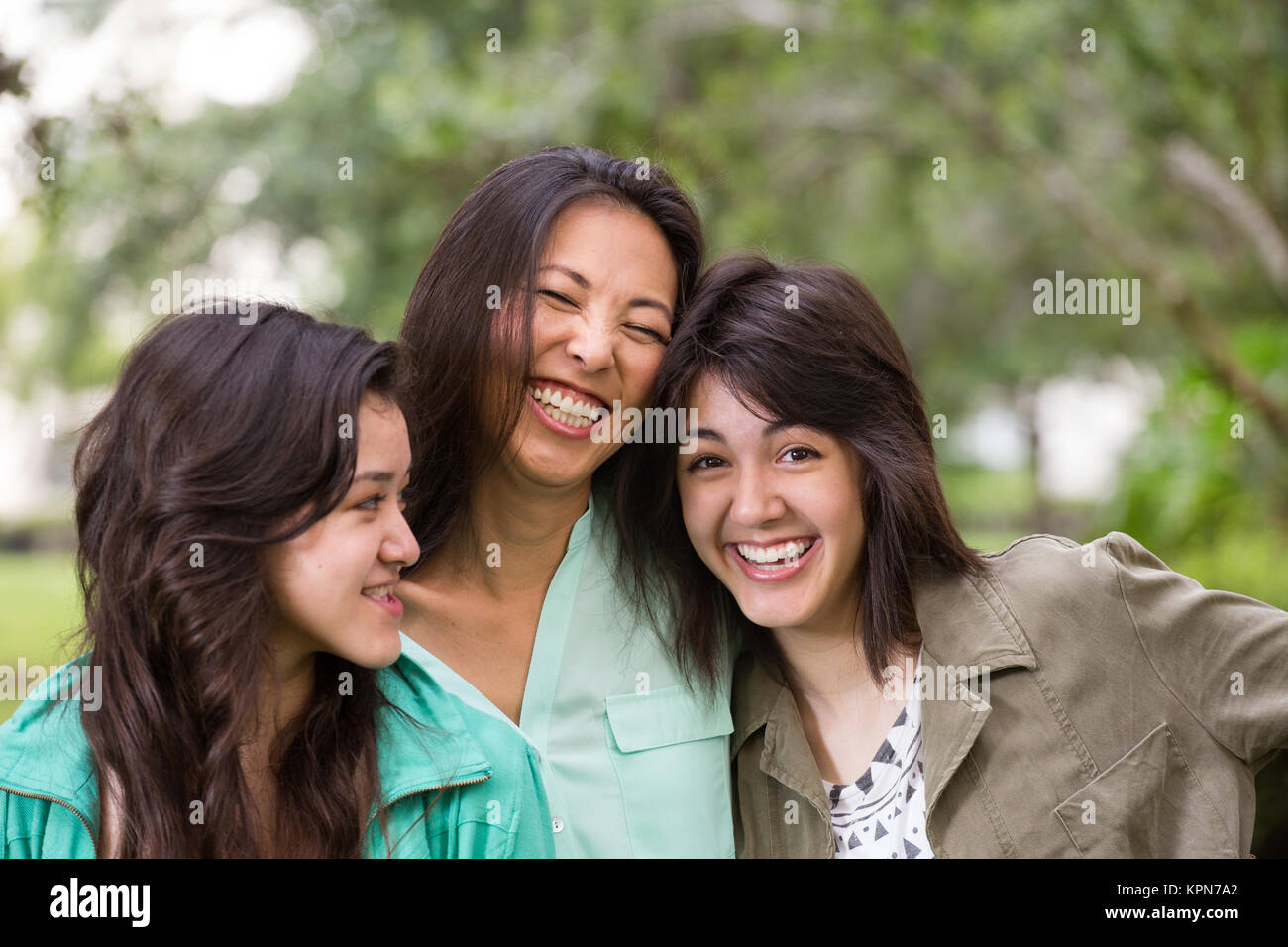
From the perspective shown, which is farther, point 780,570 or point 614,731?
point 614,731

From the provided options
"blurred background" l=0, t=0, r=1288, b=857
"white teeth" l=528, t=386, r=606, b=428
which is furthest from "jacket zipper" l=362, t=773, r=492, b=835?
"blurred background" l=0, t=0, r=1288, b=857

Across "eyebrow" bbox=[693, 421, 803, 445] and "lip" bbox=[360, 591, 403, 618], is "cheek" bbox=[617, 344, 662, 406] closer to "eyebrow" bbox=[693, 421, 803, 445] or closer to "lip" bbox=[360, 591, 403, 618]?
"eyebrow" bbox=[693, 421, 803, 445]

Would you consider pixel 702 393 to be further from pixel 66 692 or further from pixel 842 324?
pixel 66 692

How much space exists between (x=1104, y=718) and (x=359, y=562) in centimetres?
162

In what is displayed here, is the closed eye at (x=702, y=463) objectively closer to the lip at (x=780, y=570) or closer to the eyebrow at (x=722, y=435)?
the eyebrow at (x=722, y=435)

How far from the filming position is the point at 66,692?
225 centimetres

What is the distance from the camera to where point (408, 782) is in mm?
2412

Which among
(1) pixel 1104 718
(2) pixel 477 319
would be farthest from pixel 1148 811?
(2) pixel 477 319

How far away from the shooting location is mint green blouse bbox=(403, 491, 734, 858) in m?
2.77

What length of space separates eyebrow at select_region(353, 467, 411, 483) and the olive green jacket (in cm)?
128

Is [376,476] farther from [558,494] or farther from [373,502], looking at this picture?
[558,494]

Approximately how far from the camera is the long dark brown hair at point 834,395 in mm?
2703

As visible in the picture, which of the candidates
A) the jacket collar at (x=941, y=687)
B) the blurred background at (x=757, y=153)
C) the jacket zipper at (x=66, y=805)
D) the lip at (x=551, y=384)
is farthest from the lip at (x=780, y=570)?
the blurred background at (x=757, y=153)

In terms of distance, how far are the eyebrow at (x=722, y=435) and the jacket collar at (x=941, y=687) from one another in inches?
A: 20.6
